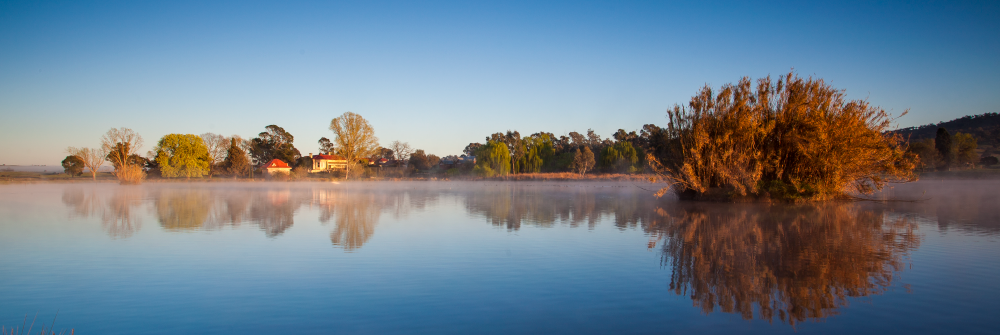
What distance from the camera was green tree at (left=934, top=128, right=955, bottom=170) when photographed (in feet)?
159

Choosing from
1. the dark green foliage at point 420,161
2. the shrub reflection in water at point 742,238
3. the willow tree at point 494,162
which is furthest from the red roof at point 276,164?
the shrub reflection in water at point 742,238

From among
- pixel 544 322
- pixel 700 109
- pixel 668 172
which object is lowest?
pixel 544 322

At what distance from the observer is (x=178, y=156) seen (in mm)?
57250

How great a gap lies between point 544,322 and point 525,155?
62.6 meters

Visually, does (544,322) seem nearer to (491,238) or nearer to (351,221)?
(491,238)

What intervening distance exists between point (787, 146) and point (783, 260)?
12.3 m

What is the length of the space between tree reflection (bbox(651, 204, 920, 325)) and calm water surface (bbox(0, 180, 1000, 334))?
0.12ft

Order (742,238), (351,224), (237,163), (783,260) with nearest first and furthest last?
1. (783,260)
2. (742,238)
3. (351,224)
4. (237,163)

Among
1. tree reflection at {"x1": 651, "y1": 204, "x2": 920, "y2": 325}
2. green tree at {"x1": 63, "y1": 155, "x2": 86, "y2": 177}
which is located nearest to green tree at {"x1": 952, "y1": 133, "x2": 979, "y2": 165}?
tree reflection at {"x1": 651, "y1": 204, "x2": 920, "y2": 325}

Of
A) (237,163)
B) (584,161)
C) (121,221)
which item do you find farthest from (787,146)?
(237,163)

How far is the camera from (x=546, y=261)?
24.8ft

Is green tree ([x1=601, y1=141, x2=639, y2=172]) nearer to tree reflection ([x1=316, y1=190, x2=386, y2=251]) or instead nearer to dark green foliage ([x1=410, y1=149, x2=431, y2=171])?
dark green foliage ([x1=410, y1=149, x2=431, y2=171])

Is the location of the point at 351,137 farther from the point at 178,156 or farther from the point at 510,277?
the point at 510,277

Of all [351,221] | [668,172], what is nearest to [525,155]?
[668,172]
